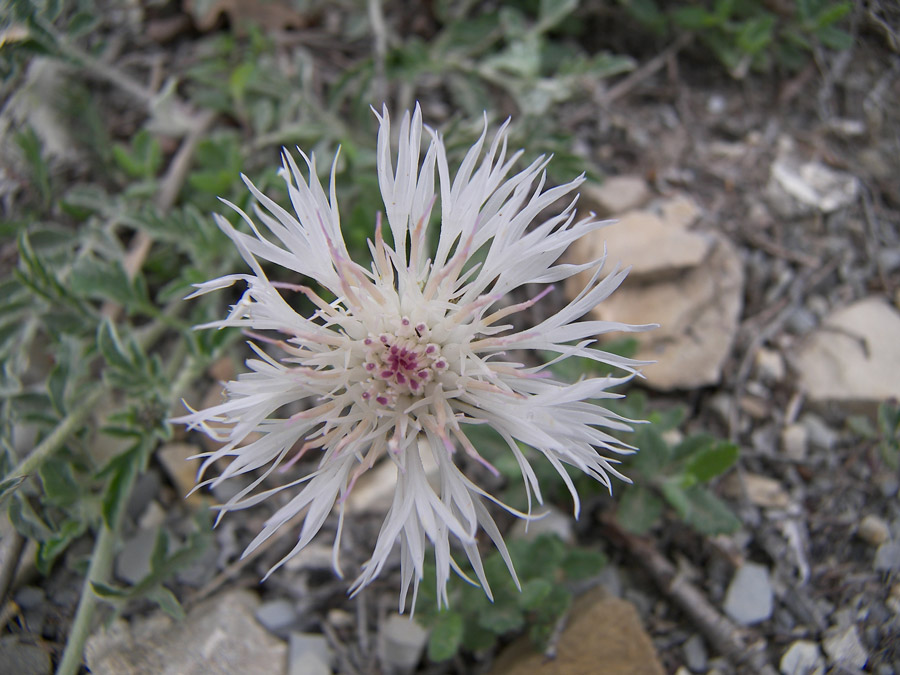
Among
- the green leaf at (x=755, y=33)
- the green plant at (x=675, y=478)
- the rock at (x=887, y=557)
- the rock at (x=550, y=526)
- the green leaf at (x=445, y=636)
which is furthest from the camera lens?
the green leaf at (x=755, y=33)

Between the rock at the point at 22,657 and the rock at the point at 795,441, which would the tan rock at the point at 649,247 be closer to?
the rock at the point at 795,441

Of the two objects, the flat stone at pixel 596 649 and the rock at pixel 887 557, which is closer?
the flat stone at pixel 596 649

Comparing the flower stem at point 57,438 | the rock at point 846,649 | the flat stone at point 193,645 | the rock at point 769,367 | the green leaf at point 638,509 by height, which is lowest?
the rock at point 846,649

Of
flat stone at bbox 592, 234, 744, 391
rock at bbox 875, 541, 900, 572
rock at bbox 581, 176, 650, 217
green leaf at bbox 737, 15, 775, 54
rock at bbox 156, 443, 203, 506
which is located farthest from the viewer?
green leaf at bbox 737, 15, 775, 54

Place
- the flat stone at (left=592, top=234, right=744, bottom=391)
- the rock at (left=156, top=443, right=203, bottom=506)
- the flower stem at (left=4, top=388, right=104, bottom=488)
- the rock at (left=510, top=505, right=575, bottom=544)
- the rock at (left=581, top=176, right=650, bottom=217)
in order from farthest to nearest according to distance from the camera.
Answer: the rock at (left=581, top=176, right=650, bottom=217)
the flat stone at (left=592, top=234, right=744, bottom=391)
the rock at (left=156, top=443, right=203, bottom=506)
the rock at (left=510, top=505, right=575, bottom=544)
the flower stem at (left=4, top=388, right=104, bottom=488)

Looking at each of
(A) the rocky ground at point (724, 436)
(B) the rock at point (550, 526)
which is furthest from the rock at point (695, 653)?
(B) the rock at point (550, 526)

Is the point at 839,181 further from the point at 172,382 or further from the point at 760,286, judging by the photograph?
the point at 172,382

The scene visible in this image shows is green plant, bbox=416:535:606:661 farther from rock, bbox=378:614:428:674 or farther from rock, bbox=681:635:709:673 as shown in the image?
rock, bbox=681:635:709:673

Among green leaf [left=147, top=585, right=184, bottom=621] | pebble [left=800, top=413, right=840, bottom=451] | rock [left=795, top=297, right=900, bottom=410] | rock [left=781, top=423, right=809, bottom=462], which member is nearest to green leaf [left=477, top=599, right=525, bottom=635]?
green leaf [left=147, top=585, right=184, bottom=621]

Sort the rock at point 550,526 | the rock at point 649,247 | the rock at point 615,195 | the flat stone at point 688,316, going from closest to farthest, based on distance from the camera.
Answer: the rock at point 550,526 → the flat stone at point 688,316 → the rock at point 649,247 → the rock at point 615,195
